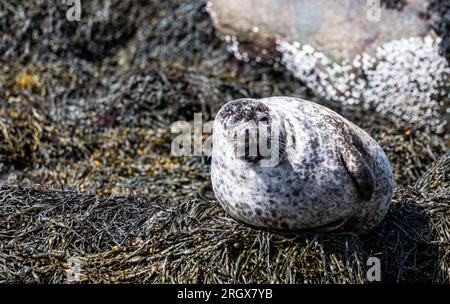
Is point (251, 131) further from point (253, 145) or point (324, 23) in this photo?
point (324, 23)

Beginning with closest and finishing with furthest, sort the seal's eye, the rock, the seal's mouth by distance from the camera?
1. the seal's mouth
2. the seal's eye
3. the rock

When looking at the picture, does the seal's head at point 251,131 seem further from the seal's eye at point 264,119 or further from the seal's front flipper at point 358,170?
the seal's front flipper at point 358,170

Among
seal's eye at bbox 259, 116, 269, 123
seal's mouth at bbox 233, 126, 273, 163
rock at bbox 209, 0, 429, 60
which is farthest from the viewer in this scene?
rock at bbox 209, 0, 429, 60

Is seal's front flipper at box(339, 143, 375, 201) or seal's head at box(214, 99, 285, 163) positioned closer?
seal's head at box(214, 99, 285, 163)

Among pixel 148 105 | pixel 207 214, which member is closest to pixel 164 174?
pixel 148 105

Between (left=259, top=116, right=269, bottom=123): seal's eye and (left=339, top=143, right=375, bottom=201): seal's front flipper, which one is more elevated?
(left=259, top=116, right=269, bottom=123): seal's eye

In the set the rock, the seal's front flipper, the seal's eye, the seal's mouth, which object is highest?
the rock

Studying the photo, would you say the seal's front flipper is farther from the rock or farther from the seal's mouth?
the rock

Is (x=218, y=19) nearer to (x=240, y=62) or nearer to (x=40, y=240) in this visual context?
(x=240, y=62)

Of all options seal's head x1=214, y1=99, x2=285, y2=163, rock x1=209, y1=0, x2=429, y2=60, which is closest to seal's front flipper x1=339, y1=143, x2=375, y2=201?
seal's head x1=214, y1=99, x2=285, y2=163
